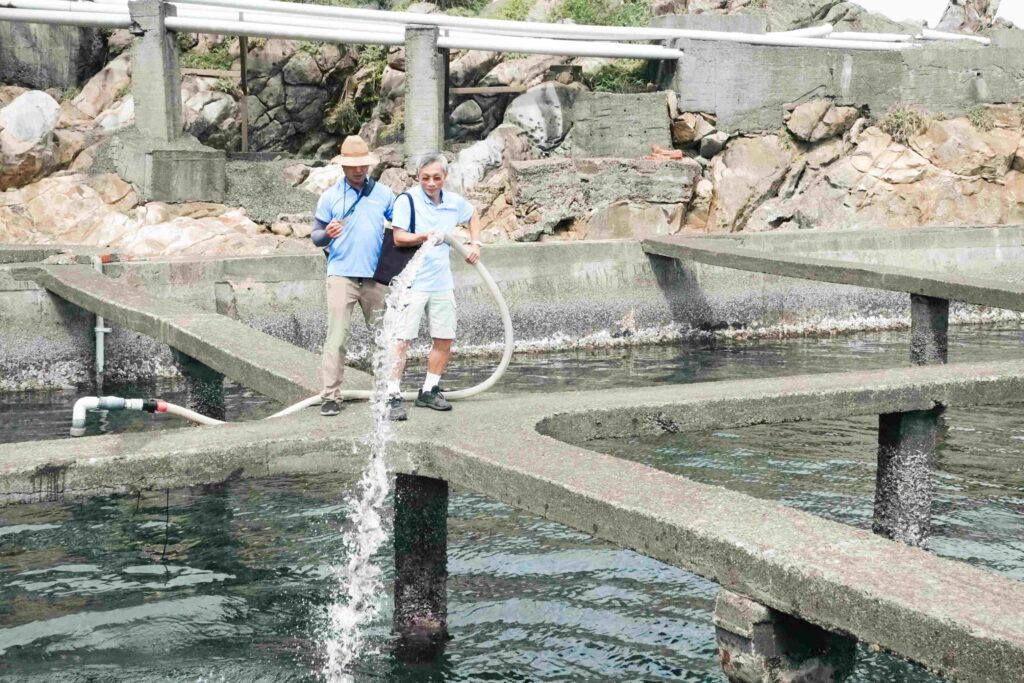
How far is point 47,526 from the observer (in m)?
7.95

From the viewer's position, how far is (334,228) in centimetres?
631

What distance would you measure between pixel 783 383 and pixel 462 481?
2.27 meters

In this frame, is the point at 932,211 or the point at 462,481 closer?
the point at 462,481

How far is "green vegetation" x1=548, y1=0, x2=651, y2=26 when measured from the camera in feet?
80.5

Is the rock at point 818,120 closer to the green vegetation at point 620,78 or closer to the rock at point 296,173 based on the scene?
the green vegetation at point 620,78

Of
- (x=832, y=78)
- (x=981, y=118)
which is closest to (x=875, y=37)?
(x=981, y=118)

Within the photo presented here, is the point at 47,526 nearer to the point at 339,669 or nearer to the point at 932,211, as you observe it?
the point at 339,669

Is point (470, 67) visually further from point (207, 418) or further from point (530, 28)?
point (207, 418)

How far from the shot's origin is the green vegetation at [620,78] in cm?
2084

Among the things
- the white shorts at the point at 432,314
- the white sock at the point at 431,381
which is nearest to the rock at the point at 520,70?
the white shorts at the point at 432,314

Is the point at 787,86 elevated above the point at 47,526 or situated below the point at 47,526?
above

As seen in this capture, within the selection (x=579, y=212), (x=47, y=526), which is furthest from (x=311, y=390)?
(x=579, y=212)

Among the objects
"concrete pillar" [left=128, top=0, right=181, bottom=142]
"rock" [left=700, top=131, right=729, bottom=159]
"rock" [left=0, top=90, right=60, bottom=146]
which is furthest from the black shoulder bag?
"rock" [left=700, top=131, right=729, bottom=159]

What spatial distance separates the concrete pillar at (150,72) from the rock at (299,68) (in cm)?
629
